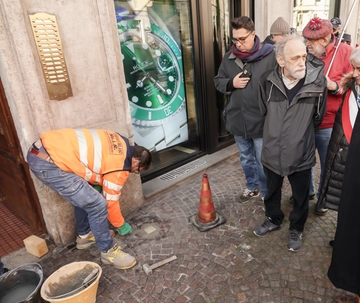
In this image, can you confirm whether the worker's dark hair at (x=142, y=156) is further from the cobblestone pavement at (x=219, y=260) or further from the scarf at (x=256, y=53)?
the scarf at (x=256, y=53)

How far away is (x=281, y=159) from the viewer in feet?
9.29

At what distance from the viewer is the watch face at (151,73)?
4480 mm

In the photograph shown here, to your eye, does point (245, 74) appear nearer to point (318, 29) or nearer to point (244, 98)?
→ point (244, 98)

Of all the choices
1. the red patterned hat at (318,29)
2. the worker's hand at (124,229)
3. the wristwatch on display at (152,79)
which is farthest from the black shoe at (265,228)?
the wristwatch on display at (152,79)

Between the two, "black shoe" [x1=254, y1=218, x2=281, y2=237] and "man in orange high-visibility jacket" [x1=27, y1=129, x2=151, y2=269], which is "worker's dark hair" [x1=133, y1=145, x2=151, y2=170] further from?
"black shoe" [x1=254, y1=218, x2=281, y2=237]

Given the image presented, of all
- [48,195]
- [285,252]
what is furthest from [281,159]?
[48,195]

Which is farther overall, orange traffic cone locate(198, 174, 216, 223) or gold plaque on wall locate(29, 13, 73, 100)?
orange traffic cone locate(198, 174, 216, 223)

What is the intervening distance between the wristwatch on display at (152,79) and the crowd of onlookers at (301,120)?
149 cm

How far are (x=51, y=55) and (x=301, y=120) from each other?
2.51 m

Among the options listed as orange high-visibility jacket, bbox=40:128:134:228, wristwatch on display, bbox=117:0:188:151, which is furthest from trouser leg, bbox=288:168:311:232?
wristwatch on display, bbox=117:0:188:151

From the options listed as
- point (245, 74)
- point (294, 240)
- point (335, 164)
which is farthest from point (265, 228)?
point (245, 74)

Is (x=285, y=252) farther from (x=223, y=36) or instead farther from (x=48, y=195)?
(x=223, y=36)

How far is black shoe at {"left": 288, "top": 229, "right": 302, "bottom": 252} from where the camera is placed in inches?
123

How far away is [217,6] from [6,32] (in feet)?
12.5
